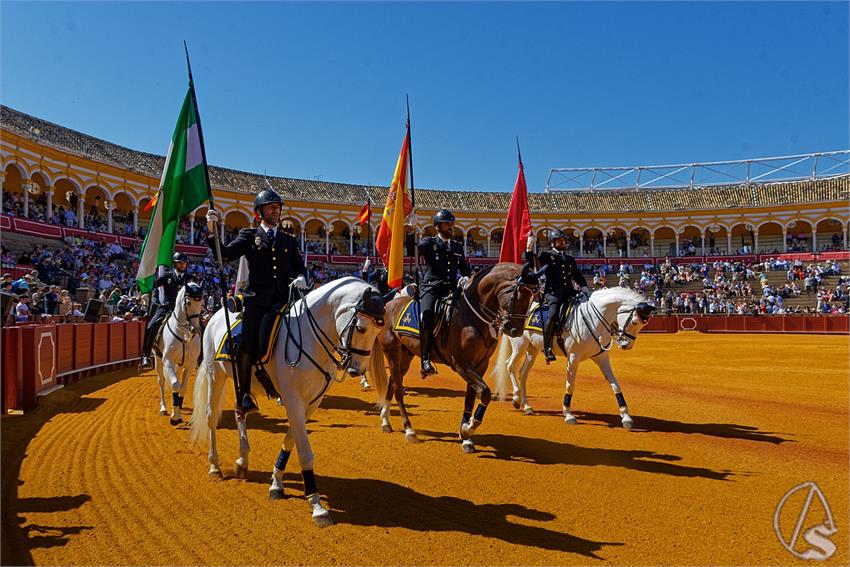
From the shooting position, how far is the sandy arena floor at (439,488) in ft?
13.0

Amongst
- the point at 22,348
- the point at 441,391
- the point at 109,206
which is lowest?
the point at 441,391

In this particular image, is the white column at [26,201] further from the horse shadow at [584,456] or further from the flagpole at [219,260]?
the horse shadow at [584,456]

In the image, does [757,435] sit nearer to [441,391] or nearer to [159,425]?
[441,391]

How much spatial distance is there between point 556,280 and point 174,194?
6.02 metres

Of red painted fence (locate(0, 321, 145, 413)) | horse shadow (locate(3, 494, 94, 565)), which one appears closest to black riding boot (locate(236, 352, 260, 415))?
horse shadow (locate(3, 494, 94, 565))

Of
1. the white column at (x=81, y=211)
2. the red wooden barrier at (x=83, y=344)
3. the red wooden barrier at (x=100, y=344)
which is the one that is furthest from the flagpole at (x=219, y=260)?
the white column at (x=81, y=211)

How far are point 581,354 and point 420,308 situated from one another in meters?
2.88

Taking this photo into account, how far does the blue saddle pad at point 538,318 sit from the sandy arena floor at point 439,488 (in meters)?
1.49

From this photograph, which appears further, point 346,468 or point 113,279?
point 113,279

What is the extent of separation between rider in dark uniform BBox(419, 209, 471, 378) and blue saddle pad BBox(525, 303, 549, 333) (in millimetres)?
1992

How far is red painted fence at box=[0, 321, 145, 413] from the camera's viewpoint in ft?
29.8

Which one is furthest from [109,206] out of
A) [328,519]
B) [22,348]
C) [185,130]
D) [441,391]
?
[328,519]

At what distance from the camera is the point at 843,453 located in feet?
21.0

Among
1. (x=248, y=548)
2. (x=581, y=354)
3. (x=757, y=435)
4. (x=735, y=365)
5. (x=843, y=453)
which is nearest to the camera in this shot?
(x=248, y=548)
